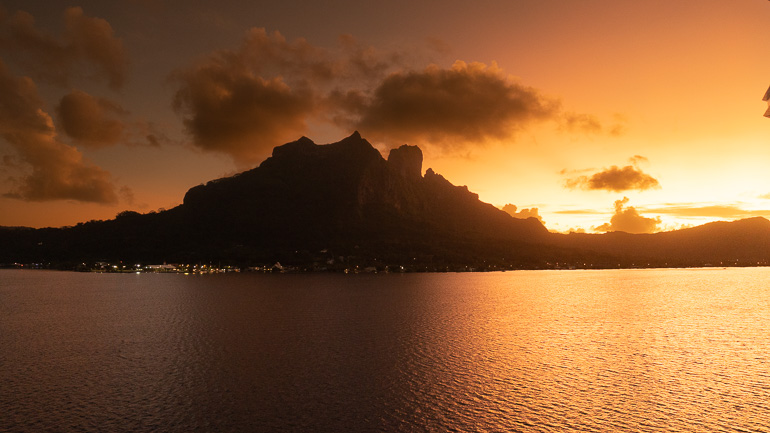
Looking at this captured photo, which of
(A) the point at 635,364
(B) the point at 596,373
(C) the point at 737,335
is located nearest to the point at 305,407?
(B) the point at 596,373

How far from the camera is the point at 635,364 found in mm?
54719

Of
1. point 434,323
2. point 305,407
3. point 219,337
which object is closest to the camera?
point 305,407

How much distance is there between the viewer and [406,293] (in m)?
156

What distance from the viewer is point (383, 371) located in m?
51.1

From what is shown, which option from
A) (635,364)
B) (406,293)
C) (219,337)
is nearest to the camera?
(635,364)

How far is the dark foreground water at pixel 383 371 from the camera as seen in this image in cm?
3591

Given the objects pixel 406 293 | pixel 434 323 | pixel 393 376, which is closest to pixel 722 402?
pixel 393 376

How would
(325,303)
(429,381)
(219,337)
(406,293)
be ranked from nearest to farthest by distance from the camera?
(429,381)
(219,337)
(325,303)
(406,293)

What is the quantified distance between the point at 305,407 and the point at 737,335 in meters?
74.6

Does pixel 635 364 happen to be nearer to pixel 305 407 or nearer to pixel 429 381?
pixel 429 381

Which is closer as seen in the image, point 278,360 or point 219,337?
point 278,360

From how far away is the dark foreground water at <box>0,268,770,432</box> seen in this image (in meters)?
35.9

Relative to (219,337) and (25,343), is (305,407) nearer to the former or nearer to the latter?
(219,337)

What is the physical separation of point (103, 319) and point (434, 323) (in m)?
66.8
